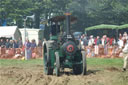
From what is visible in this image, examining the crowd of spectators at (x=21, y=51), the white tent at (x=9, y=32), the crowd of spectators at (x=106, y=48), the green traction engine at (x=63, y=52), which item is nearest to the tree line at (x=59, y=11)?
the white tent at (x=9, y=32)

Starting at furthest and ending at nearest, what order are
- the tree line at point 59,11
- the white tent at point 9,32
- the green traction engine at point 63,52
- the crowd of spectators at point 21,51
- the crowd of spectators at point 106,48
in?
the tree line at point 59,11
the white tent at point 9,32
the crowd of spectators at point 21,51
the crowd of spectators at point 106,48
the green traction engine at point 63,52

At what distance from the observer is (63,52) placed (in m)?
11.0

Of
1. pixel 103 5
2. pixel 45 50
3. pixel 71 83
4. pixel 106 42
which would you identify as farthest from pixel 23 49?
pixel 103 5

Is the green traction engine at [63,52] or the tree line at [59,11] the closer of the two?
the green traction engine at [63,52]

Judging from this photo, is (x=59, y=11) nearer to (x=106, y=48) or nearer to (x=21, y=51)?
(x=21, y=51)

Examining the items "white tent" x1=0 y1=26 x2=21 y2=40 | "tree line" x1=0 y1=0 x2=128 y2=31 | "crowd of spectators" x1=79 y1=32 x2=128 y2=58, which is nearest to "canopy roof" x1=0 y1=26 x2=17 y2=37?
"white tent" x1=0 y1=26 x2=21 y2=40

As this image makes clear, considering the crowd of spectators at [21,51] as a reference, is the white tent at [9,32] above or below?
above

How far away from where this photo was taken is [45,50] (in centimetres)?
1218

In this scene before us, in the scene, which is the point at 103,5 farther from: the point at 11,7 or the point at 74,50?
the point at 74,50

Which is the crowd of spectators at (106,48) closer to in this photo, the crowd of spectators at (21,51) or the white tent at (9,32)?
the crowd of spectators at (21,51)

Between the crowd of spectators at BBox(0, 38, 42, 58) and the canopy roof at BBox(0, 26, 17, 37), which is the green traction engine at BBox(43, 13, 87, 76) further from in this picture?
the canopy roof at BBox(0, 26, 17, 37)

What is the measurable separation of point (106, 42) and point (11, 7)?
19.4 metres

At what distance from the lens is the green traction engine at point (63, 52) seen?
10.8m

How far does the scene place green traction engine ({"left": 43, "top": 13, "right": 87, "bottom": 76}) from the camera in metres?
10.8
